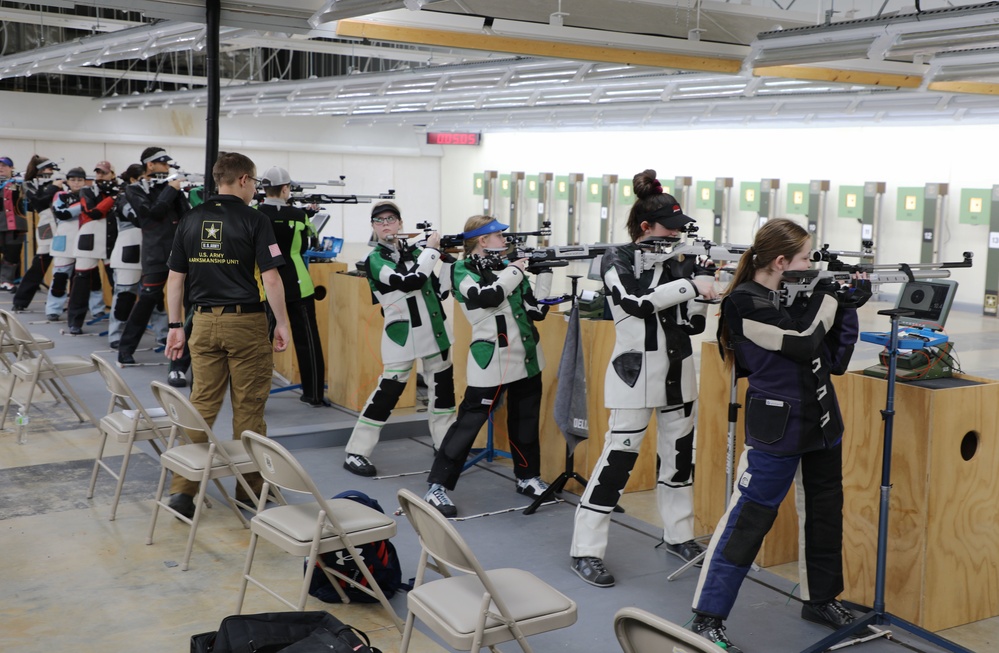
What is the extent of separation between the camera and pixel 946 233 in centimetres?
1355

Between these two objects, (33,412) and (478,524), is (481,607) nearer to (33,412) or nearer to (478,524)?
(478,524)

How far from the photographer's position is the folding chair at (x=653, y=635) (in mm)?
2068

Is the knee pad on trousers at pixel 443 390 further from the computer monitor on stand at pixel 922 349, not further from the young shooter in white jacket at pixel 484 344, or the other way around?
the computer monitor on stand at pixel 922 349

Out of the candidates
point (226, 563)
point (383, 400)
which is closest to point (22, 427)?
point (383, 400)

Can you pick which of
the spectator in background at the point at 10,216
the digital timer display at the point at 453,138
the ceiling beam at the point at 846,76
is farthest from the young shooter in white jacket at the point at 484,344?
the digital timer display at the point at 453,138

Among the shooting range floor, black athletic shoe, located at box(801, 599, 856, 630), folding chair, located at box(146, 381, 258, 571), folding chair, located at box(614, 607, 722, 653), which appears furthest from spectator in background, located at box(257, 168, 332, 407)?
folding chair, located at box(614, 607, 722, 653)

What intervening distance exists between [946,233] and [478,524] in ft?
36.1

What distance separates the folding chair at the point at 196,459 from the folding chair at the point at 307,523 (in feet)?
1.72

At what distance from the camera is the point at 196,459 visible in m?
4.28

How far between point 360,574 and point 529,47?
290cm

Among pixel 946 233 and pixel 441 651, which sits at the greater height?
pixel 946 233

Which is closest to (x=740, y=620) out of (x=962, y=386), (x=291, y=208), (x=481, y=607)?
(x=962, y=386)

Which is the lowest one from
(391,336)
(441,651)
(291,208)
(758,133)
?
(441,651)

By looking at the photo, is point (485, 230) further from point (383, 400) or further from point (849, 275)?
point (849, 275)
